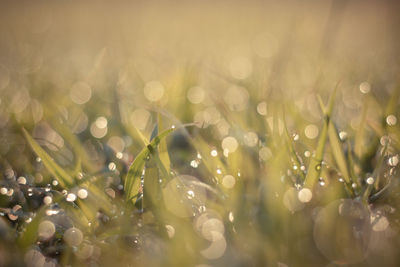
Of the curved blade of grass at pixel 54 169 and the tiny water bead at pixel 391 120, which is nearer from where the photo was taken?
the curved blade of grass at pixel 54 169

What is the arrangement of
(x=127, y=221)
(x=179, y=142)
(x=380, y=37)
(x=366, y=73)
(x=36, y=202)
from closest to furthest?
(x=127, y=221)
(x=36, y=202)
(x=179, y=142)
(x=366, y=73)
(x=380, y=37)

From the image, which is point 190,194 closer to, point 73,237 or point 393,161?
point 73,237

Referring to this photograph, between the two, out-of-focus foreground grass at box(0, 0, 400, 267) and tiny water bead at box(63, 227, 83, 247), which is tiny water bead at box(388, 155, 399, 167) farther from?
tiny water bead at box(63, 227, 83, 247)

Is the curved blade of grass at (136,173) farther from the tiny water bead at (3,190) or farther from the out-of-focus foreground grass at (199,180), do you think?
the tiny water bead at (3,190)

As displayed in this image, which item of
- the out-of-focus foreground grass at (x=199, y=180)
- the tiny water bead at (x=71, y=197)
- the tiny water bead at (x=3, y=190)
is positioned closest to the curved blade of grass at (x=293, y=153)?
the out-of-focus foreground grass at (x=199, y=180)

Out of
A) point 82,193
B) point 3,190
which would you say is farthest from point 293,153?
point 3,190

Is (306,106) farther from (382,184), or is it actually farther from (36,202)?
(36,202)

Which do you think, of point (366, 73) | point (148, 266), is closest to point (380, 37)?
point (366, 73)

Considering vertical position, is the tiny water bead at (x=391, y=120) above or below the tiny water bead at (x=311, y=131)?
above

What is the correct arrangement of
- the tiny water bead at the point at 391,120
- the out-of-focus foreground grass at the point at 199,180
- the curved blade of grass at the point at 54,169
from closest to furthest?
the out-of-focus foreground grass at the point at 199,180, the curved blade of grass at the point at 54,169, the tiny water bead at the point at 391,120
